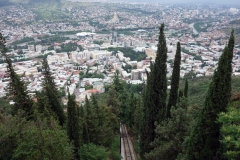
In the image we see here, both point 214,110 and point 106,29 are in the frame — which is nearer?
point 214,110

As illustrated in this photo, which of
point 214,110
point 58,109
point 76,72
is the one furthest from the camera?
point 76,72

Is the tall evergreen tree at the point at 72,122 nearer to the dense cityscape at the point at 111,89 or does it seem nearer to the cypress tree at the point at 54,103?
the dense cityscape at the point at 111,89

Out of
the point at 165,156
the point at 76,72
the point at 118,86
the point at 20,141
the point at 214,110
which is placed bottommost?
the point at 76,72

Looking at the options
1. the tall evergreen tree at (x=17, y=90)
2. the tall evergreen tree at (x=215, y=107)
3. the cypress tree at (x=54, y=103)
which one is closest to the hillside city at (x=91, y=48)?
the cypress tree at (x=54, y=103)

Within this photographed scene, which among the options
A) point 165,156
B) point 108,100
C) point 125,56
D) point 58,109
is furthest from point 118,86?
point 125,56

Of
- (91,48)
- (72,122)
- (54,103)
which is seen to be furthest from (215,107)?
(91,48)

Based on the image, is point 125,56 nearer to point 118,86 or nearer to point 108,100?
point 118,86
